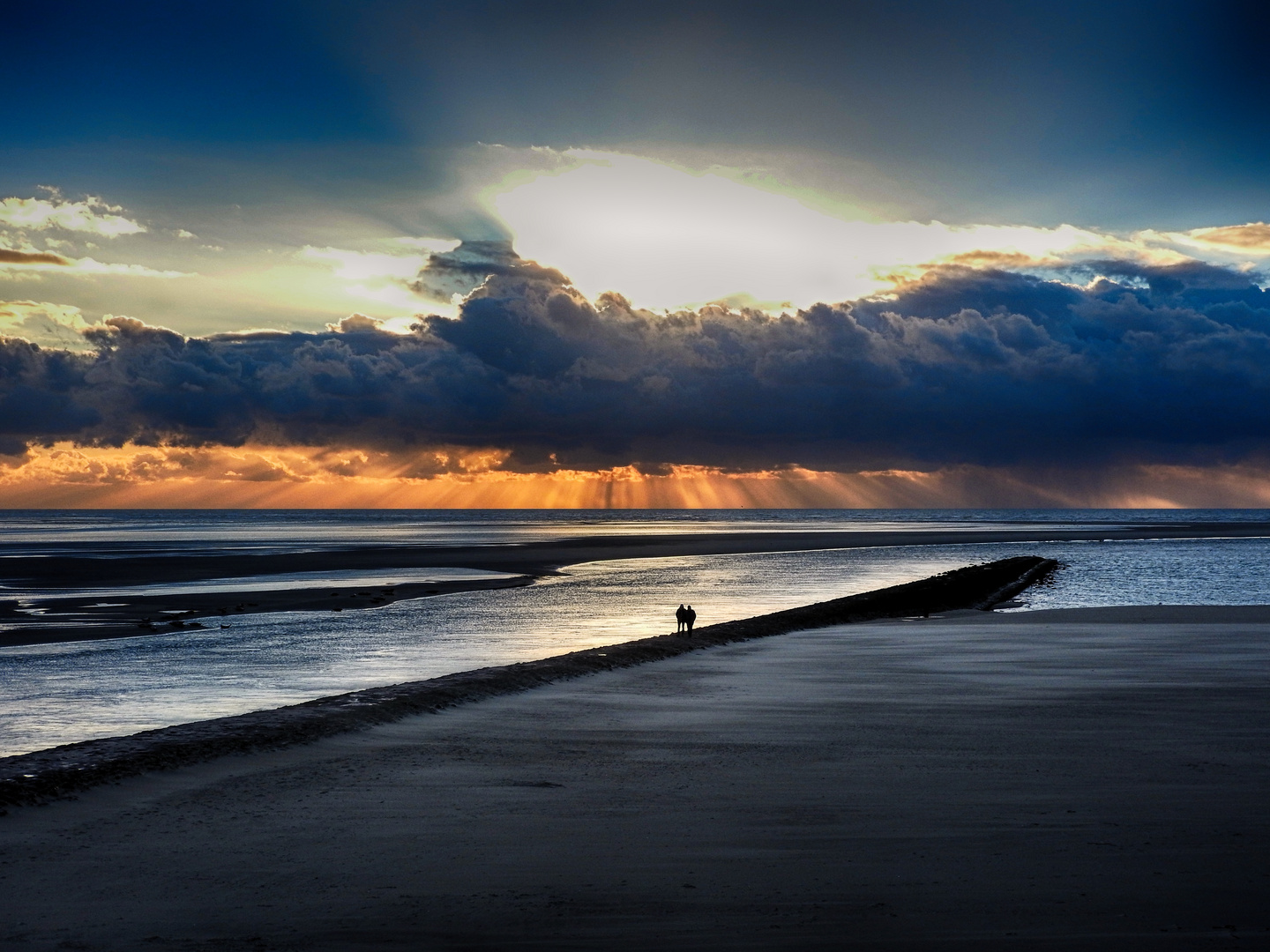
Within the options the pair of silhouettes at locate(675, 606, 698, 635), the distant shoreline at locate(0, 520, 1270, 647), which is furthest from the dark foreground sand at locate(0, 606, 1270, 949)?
the distant shoreline at locate(0, 520, 1270, 647)

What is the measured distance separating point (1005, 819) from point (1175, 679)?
1190 centimetres

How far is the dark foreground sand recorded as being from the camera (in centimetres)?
761

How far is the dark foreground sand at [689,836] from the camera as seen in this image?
25.0 ft

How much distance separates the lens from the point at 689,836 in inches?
385

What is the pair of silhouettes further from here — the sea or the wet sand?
the wet sand

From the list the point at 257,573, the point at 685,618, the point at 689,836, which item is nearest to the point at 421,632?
the point at 685,618

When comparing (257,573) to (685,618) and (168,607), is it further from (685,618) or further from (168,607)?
(685,618)

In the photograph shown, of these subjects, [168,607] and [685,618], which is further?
[168,607]

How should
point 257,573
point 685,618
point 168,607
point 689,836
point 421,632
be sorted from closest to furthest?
point 689,836, point 685,618, point 421,632, point 168,607, point 257,573

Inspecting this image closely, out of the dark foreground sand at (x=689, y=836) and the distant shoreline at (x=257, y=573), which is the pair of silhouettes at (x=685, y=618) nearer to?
the dark foreground sand at (x=689, y=836)

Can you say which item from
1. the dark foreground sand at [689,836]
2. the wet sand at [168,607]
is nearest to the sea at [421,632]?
the wet sand at [168,607]

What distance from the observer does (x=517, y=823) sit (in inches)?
402

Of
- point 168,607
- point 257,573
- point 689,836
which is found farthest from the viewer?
point 257,573

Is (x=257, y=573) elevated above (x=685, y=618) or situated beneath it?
situated beneath
